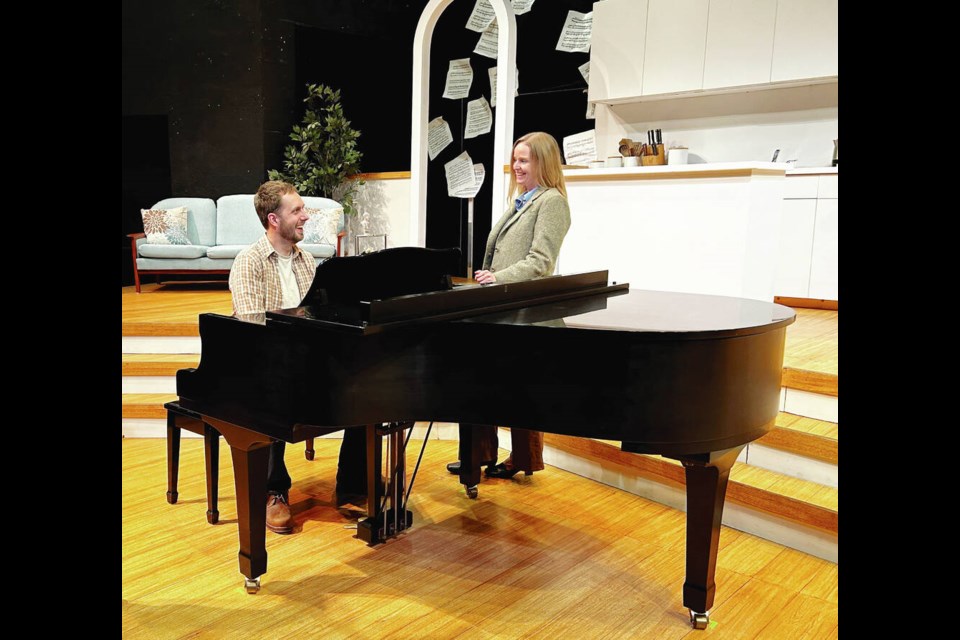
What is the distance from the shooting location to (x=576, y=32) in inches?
303

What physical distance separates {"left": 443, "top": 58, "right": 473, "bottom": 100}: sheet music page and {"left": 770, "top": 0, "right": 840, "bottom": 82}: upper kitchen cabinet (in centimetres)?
387

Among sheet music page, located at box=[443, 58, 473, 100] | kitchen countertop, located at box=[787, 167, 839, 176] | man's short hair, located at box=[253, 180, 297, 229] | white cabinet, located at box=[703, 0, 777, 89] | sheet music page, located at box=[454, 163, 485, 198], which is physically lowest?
man's short hair, located at box=[253, 180, 297, 229]

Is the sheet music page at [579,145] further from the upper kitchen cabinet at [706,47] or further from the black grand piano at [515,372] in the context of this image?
the black grand piano at [515,372]

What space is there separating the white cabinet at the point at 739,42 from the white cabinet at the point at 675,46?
0.29 feet

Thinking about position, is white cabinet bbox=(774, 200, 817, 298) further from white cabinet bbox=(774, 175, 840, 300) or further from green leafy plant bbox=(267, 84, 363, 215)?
green leafy plant bbox=(267, 84, 363, 215)

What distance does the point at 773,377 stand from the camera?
7.09 ft

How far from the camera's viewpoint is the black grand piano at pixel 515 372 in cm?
196

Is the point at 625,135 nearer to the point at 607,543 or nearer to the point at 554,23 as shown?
the point at 554,23

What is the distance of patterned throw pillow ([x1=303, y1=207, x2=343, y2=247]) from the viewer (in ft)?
22.7

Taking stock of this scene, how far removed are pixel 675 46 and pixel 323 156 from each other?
11.7 feet

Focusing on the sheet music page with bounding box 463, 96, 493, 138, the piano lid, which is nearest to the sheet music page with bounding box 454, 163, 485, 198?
the sheet music page with bounding box 463, 96, 493, 138

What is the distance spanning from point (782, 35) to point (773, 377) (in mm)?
4820

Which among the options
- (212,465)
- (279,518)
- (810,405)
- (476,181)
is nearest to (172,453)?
(212,465)
